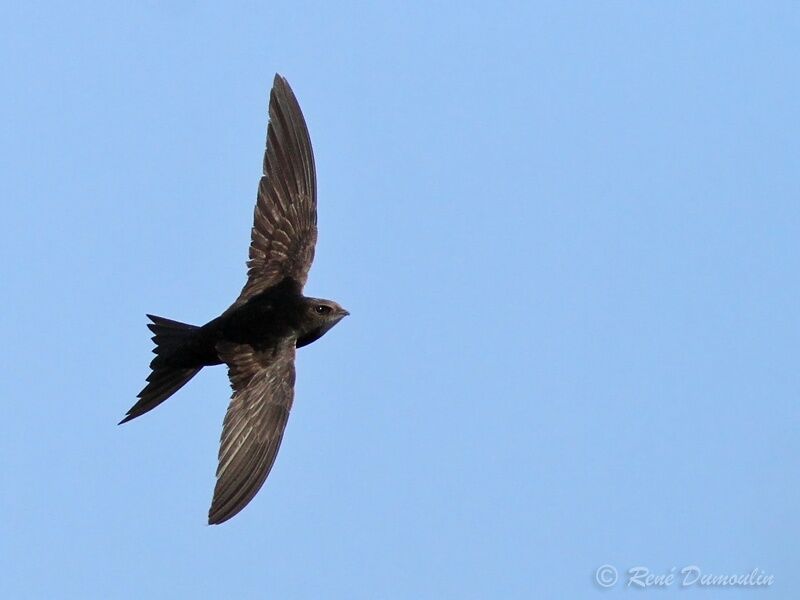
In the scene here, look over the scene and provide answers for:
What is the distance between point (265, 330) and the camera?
1405cm

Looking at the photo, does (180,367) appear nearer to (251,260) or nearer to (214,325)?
(214,325)

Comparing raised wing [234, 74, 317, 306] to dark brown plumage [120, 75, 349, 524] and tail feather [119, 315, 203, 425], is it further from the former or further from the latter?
tail feather [119, 315, 203, 425]

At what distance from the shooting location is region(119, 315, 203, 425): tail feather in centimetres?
1374

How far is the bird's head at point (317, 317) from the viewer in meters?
14.3

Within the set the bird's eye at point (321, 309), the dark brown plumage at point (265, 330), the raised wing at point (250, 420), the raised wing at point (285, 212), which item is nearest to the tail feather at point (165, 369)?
the dark brown plumage at point (265, 330)

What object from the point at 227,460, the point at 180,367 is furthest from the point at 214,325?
the point at 227,460

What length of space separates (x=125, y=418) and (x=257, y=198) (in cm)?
248

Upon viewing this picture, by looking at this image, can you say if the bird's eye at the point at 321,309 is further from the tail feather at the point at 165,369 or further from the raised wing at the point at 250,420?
the tail feather at the point at 165,369

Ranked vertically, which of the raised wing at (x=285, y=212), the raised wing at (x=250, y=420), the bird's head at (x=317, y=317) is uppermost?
the raised wing at (x=285, y=212)

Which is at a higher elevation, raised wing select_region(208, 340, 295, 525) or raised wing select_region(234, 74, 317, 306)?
raised wing select_region(234, 74, 317, 306)

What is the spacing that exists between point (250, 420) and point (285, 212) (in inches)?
86.5

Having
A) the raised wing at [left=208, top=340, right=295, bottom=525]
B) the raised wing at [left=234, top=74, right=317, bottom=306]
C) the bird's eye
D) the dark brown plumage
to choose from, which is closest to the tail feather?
the dark brown plumage

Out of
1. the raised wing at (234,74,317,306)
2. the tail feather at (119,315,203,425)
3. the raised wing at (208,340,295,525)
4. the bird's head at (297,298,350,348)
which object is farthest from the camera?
the raised wing at (234,74,317,306)

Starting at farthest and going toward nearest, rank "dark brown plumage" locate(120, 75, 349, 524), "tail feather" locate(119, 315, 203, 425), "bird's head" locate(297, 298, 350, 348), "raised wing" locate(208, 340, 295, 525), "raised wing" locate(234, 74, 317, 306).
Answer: "raised wing" locate(234, 74, 317, 306), "bird's head" locate(297, 298, 350, 348), "tail feather" locate(119, 315, 203, 425), "dark brown plumage" locate(120, 75, 349, 524), "raised wing" locate(208, 340, 295, 525)
